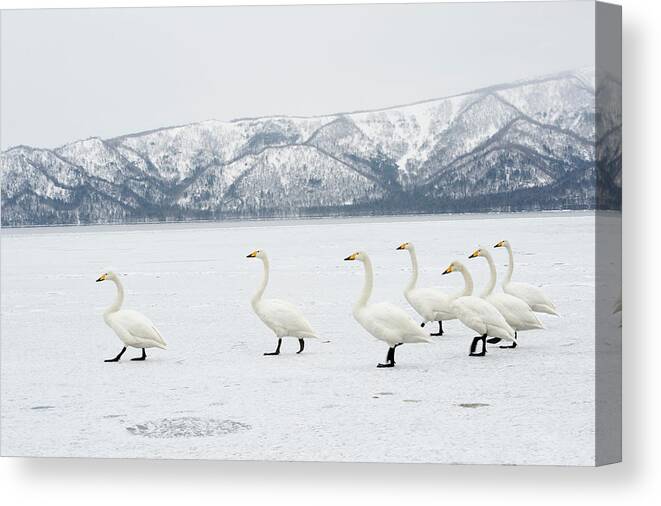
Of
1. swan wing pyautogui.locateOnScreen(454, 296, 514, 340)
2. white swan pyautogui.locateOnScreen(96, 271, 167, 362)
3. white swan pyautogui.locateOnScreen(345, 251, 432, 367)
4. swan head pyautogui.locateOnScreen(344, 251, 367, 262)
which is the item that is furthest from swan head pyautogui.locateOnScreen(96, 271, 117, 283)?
swan wing pyautogui.locateOnScreen(454, 296, 514, 340)

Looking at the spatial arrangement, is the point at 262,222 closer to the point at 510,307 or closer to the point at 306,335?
the point at 306,335

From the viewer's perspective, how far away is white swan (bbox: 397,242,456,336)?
33.1ft

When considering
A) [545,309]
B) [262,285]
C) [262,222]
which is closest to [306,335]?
[262,285]

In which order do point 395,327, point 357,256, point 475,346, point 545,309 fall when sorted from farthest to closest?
point 357,256, point 475,346, point 395,327, point 545,309

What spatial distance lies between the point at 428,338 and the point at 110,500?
2735mm

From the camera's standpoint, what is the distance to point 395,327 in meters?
9.55

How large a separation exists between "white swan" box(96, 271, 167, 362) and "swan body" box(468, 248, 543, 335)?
2646 mm

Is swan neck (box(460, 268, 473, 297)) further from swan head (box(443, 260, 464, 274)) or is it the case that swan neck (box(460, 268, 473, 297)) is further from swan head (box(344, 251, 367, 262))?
swan head (box(344, 251, 367, 262))

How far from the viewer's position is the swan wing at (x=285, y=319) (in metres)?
9.76

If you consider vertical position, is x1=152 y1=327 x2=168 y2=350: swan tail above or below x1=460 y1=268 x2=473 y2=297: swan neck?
below

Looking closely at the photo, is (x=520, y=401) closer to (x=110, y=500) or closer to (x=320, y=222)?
(x=320, y=222)

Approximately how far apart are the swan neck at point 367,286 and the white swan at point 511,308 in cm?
82

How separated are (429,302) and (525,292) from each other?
0.84 meters

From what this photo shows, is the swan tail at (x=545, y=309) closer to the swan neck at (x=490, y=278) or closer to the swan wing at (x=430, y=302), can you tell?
the swan neck at (x=490, y=278)
